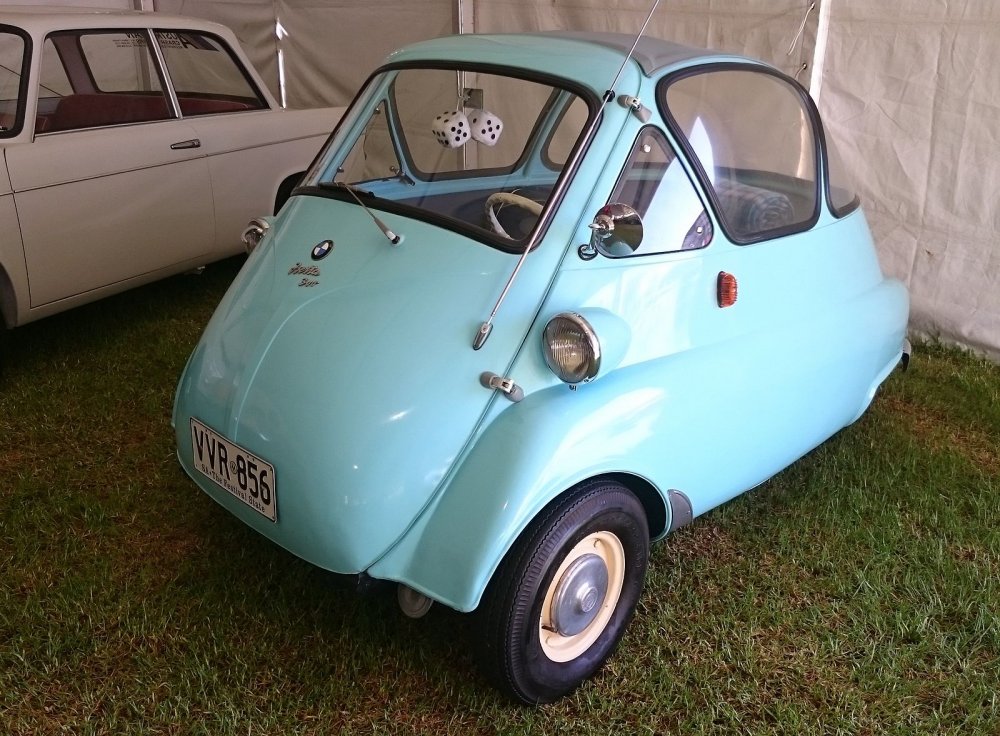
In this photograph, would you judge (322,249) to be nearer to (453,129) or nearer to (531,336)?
(453,129)

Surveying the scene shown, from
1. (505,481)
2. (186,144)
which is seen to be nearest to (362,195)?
(505,481)

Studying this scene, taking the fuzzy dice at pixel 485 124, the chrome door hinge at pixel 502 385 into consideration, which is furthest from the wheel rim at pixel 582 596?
the fuzzy dice at pixel 485 124

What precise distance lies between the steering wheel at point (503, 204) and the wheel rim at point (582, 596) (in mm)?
990

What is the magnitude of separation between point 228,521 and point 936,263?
392cm

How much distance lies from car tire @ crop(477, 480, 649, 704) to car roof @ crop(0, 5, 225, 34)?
3.68m

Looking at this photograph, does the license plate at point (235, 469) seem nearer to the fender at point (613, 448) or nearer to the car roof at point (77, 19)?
the fender at point (613, 448)

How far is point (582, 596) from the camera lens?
2.38m

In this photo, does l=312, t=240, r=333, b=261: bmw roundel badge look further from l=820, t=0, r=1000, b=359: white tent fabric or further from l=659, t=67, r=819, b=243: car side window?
l=820, t=0, r=1000, b=359: white tent fabric

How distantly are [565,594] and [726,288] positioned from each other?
1.07m

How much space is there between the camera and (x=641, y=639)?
8.82ft

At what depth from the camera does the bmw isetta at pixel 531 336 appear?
226 centimetres

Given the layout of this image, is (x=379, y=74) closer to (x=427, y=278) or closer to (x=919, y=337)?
(x=427, y=278)

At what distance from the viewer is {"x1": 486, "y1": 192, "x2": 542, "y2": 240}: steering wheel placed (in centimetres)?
276

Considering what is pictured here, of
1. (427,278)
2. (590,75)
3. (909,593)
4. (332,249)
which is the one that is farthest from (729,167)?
(909,593)
